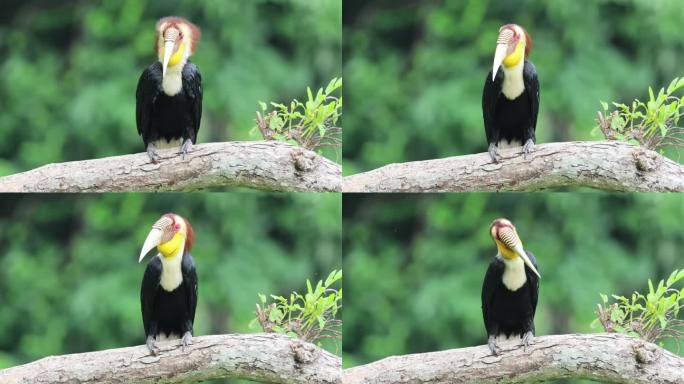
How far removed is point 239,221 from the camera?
13.1 ft

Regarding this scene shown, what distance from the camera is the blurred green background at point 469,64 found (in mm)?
3883

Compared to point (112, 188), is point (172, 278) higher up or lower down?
lower down

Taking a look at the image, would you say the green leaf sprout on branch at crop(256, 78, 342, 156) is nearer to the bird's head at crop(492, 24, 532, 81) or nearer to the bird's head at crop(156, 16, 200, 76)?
the bird's head at crop(156, 16, 200, 76)

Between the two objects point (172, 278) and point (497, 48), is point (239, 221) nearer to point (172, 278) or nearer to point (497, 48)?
point (172, 278)

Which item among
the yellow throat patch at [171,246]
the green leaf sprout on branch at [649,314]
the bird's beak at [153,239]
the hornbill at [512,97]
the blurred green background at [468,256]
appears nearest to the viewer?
the bird's beak at [153,239]

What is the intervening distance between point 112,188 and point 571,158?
1.87m

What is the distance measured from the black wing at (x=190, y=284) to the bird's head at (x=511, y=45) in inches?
56.1

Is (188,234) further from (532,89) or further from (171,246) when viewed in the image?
(532,89)

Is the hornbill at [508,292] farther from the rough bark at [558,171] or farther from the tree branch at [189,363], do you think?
the tree branch at [189,363]

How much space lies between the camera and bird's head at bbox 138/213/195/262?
3520 millimetres

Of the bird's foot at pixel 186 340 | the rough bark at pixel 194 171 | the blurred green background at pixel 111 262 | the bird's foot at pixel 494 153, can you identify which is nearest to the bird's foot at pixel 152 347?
the bird's foot at pixel 186 340

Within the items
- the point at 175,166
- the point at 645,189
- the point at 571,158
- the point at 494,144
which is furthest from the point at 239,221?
the point at 645,189

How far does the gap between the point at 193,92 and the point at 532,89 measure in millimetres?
1373

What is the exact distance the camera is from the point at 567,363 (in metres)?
3.55
